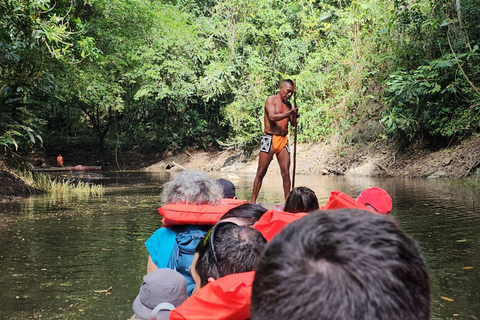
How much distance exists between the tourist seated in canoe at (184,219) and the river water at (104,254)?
1.92 feet

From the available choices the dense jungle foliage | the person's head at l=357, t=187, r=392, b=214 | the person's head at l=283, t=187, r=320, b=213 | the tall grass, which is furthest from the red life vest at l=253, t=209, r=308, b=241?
the tall grass

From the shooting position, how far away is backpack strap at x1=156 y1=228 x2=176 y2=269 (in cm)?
304

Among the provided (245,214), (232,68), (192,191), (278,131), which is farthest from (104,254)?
Result: (232,68)

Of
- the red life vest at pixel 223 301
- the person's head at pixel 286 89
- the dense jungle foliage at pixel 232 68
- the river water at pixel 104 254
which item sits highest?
the dense jungle foliage at pixel 232 68

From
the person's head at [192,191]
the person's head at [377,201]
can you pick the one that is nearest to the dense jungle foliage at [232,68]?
the person's head at [192,191]

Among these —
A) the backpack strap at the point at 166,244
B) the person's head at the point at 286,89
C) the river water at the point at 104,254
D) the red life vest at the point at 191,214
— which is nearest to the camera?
the red life vest at the point at 191,214

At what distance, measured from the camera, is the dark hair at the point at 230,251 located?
5.74ft

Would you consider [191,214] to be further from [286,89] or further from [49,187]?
[49,187]

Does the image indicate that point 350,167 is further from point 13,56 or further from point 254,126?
point 13,56

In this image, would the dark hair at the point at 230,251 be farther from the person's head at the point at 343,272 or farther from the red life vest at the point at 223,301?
the person's head at the point at 343,272

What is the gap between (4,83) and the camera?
33.4 ft

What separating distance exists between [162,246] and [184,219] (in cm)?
28

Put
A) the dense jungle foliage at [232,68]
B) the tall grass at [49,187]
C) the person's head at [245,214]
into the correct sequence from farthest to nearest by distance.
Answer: the tall grass at [49,187], the dense jungle foliage at [232,68], the person's head at [245,214]

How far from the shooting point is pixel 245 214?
252cm
